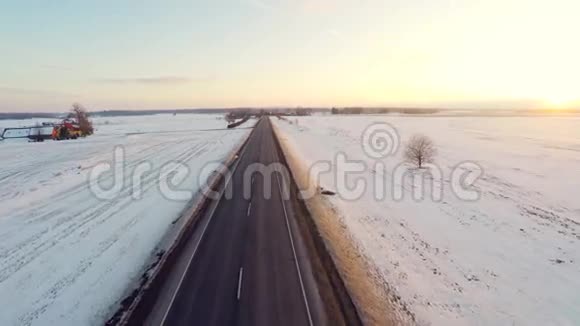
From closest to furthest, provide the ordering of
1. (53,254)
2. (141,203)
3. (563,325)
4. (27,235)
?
(563,325), (53,254), (27,235), (141,203)

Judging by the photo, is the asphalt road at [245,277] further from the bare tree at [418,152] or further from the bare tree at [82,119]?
the bare tree at [82,119]

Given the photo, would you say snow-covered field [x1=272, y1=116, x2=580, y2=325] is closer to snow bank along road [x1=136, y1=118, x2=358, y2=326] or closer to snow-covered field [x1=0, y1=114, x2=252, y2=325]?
snow bank along road [x1=136, y1=118, x2=358, y2=326]

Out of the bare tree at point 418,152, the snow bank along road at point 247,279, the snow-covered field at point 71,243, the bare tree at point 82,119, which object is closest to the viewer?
the snow bank along road at point 247,279

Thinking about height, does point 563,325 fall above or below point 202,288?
below

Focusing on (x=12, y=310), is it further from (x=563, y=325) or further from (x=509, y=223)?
(x=509, y=223)

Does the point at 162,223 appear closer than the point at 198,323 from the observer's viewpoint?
No

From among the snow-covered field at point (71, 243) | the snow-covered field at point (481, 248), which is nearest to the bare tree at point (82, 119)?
the snow-covered field at point (71, 243)

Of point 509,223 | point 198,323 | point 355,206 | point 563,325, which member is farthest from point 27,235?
point 509,223

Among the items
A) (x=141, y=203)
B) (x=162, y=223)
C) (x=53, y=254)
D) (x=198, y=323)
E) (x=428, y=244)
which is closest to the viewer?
(x=198, y=323)
